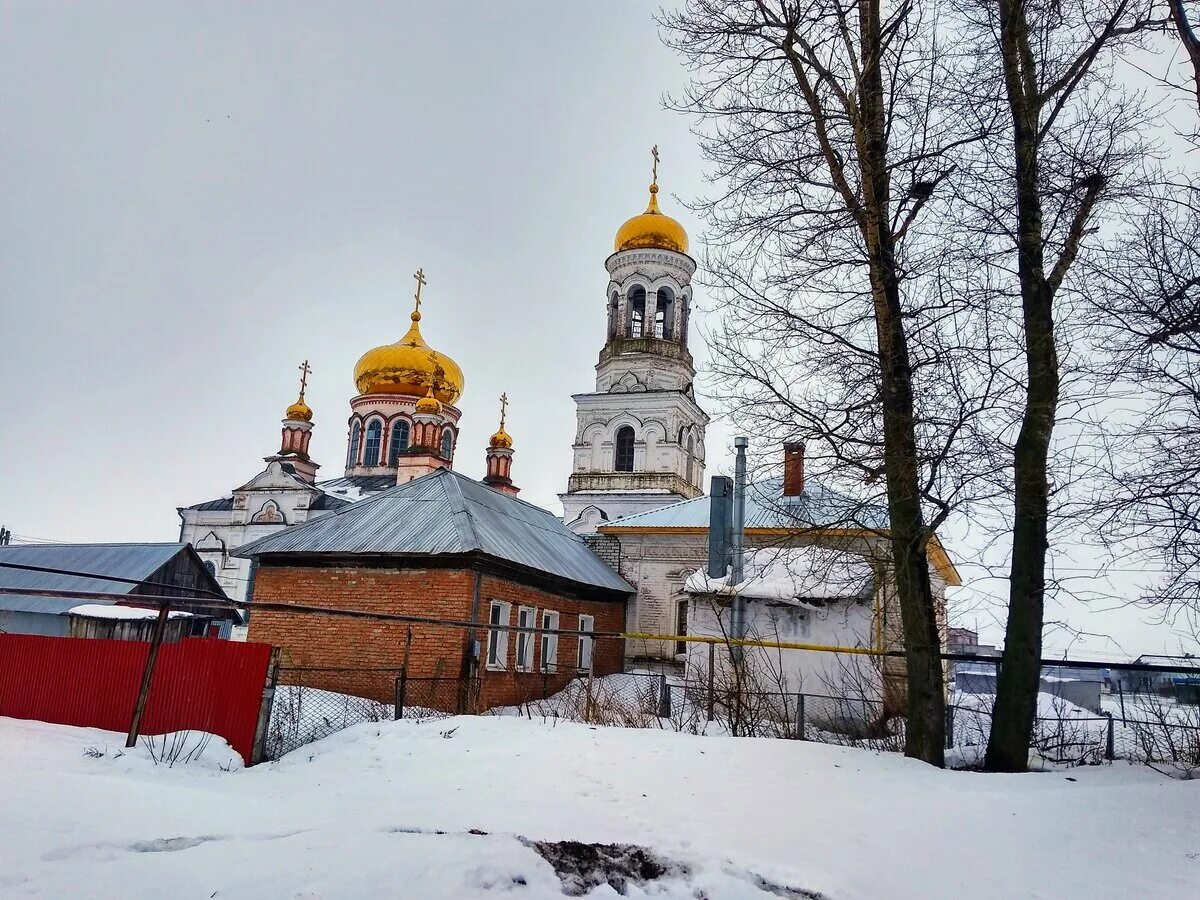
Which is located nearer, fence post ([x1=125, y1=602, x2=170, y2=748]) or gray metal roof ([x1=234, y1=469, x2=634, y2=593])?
fence post ([x1=125, y1=602, x2=170, y2=748])

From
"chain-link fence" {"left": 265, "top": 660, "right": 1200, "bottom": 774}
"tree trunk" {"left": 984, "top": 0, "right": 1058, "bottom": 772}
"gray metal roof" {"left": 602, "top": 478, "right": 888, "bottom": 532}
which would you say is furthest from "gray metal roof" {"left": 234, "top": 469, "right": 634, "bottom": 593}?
"tree trunk" {"left": 984, "top": 0, "right": 1058, "bottom": 772}

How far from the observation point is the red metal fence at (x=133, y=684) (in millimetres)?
8195

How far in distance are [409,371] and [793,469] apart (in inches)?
1448

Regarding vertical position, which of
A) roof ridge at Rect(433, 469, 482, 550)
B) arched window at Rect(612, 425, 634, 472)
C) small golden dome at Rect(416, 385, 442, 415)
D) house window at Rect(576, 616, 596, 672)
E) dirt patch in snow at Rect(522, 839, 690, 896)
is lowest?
A: dirt patch in snow at Rect(522, 839, 690, 896)

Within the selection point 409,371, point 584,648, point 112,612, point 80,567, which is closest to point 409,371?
point 409,371

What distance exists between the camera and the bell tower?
105 ft

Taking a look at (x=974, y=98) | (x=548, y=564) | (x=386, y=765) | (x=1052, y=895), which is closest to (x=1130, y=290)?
(x=974, y=98)

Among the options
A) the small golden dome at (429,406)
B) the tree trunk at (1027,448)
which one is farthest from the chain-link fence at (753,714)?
the small golden dome at (429,406)

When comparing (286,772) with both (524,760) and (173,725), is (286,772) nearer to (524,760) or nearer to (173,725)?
(173,725)

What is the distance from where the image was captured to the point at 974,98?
8.78 metres

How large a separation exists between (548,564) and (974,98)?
42.5 ft

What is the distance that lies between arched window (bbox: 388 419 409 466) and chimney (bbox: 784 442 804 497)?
35100 millimetres

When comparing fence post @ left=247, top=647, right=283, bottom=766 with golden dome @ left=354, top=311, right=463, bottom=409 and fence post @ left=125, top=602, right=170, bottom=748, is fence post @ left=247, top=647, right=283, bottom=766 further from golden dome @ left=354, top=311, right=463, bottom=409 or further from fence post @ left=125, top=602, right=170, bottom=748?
golden dome @ left=354, top=311, right=463, bottom=409

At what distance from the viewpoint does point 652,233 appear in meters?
34.5
